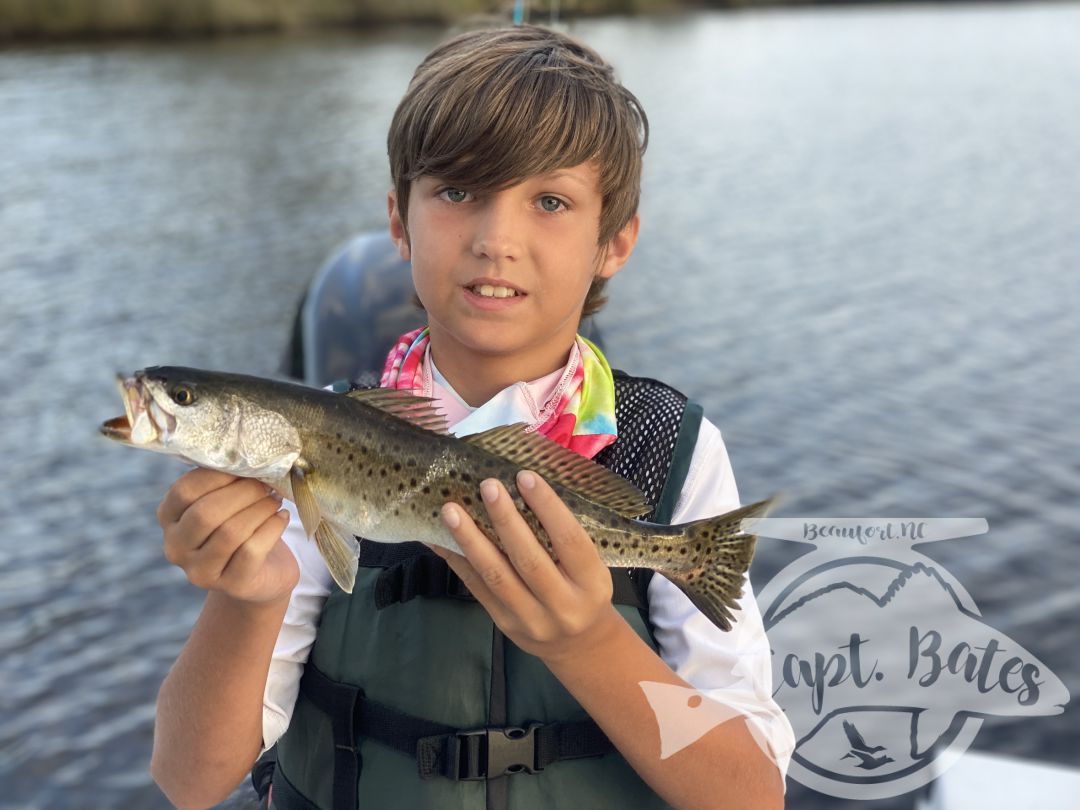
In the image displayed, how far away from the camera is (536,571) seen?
2.17 metres

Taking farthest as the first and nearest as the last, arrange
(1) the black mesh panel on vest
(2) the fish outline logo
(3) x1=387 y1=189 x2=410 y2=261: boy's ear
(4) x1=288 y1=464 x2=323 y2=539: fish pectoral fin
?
(2) the fish outline logo → (3) x1=387 y1=189 x2=410 y2=261: boy's ear → (1) the black mesh panel on vest → (4) x1=288 y1=464 x2=323 y2=539: fish pectoral fin

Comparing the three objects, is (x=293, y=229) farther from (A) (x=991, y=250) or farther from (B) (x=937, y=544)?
(B) (x=937, y=544)

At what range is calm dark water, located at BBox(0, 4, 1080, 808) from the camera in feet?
22.7

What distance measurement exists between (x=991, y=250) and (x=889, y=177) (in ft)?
13.1

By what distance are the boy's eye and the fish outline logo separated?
2.07m

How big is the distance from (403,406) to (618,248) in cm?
89

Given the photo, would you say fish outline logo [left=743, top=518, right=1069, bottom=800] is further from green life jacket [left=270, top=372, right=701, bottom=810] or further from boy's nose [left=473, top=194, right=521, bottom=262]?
boy's nose [left=473, top=194, right=521, bottom=262]

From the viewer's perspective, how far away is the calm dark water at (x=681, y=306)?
22.7 feet

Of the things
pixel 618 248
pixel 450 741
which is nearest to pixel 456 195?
pixel 618 248

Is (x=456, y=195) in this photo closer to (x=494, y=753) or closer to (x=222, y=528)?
(x=222, y=528)

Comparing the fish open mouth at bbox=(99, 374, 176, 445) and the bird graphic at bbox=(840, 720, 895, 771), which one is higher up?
the fish open mouth at bbox=(99, 374, 176, 445)

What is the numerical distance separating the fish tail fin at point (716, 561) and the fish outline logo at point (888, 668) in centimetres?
185

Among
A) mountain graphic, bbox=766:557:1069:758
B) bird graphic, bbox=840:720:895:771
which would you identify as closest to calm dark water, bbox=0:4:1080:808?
mountain graphic, bbox=766:557:1069:758

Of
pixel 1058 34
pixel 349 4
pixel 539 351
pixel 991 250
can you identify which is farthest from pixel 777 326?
pixel 1058 34
